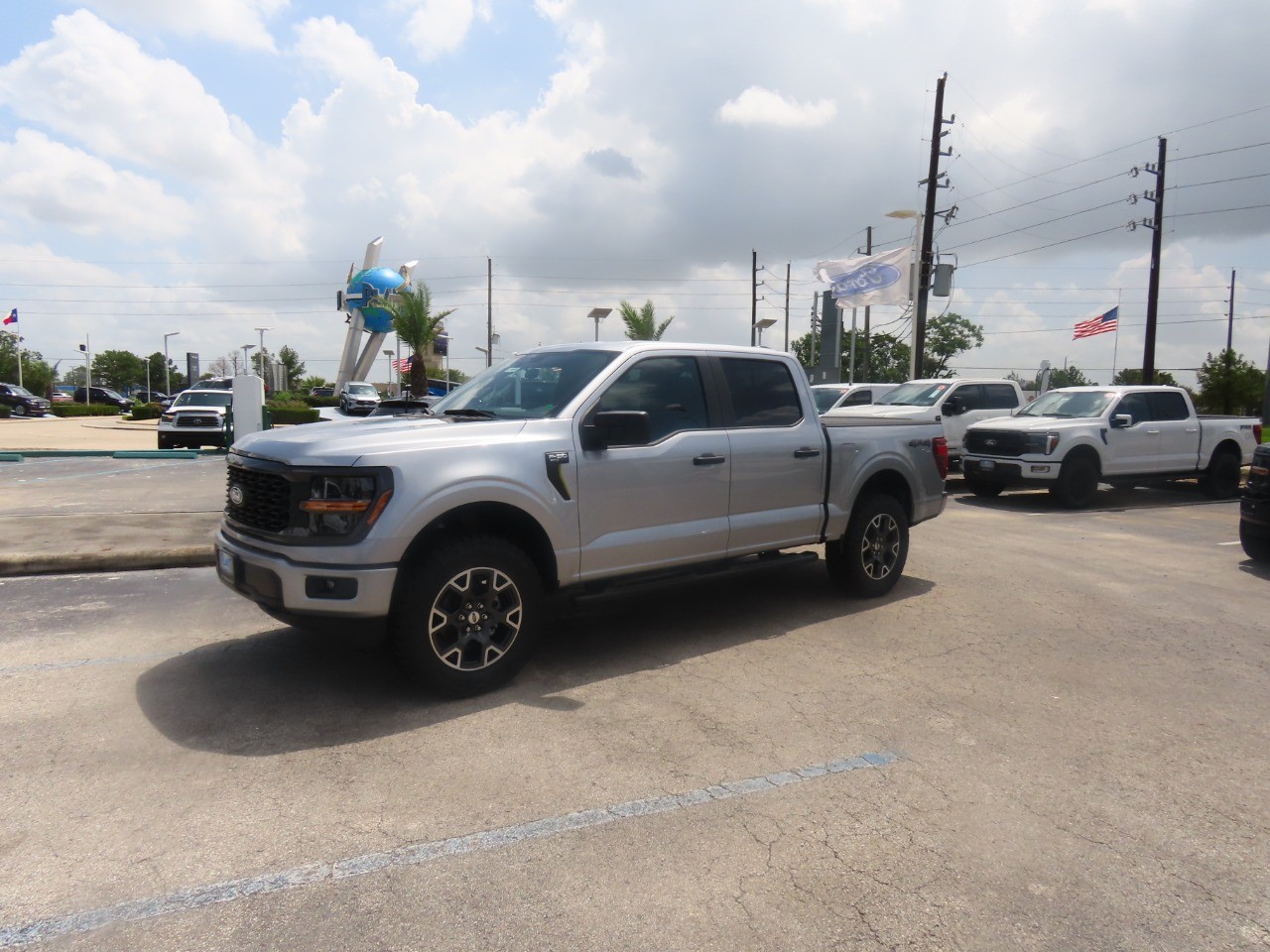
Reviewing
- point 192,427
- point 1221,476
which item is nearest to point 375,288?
point 192,427

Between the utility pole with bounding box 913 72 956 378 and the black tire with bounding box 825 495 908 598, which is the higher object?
the utility pole with bounding box 913 72 956 378

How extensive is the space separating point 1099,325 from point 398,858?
117 ft

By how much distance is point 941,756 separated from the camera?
398 cm

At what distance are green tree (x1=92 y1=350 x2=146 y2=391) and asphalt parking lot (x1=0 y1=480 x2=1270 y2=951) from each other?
365 ft

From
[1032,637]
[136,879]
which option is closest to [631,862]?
[136,879]

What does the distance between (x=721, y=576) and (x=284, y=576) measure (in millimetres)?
2777

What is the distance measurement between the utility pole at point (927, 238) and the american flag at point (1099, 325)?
941 cm

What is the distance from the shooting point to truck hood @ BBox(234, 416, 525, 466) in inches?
169

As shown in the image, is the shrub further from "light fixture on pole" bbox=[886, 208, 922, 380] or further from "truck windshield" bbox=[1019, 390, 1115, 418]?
"truck windshield" bbox=[1019, 390, 1115, 418]

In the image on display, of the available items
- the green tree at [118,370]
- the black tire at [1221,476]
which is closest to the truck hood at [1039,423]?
the black tire at [1221,476]

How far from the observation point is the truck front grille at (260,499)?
442cm

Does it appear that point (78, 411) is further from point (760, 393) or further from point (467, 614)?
point (467, 614)

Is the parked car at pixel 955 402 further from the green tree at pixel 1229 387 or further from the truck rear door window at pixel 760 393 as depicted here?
the green tree at pixel 1229 387

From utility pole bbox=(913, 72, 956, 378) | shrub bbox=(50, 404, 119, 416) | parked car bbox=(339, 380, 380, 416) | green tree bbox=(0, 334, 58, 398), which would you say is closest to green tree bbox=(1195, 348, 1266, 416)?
utility pole bbox=(913, 72, 956, 378)
